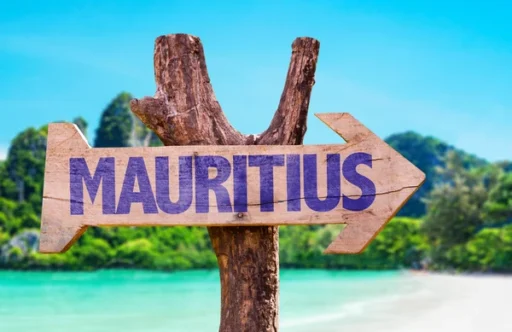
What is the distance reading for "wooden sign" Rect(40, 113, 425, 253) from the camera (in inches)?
107

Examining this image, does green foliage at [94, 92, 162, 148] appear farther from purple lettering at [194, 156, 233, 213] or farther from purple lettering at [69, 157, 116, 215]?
purple lettering at [194, 156, 233, 213]

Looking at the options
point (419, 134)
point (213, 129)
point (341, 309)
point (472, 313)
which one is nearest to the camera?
point (213, 129)

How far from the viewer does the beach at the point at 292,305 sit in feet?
51.5

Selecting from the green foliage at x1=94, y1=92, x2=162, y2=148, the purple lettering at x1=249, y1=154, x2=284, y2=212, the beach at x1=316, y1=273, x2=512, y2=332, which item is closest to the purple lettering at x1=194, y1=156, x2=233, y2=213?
the purple lettering at x1=249, y1=154, x2=284, y2=212

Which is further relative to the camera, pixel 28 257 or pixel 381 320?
pixel 28 257

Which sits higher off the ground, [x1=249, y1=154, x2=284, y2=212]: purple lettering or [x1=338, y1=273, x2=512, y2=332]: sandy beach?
[x1=249, y1=154, x2=284, y2=212]: purple lettering

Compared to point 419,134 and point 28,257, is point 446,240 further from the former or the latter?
point 419,134

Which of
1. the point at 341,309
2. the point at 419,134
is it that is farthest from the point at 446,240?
the point at 419,134

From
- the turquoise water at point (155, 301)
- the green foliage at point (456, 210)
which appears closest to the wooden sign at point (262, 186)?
the turquoise water at point (155, 301)

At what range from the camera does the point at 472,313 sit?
1562 centimetres

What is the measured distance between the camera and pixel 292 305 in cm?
2141

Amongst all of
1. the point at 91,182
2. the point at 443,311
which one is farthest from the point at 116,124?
the point at 91,182

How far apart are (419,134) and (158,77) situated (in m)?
64.8

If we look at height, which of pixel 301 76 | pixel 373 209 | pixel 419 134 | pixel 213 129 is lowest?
pixel 373 209
